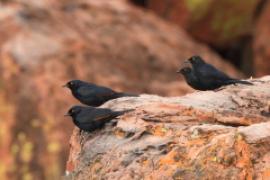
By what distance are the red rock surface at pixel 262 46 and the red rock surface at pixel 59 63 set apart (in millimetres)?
877

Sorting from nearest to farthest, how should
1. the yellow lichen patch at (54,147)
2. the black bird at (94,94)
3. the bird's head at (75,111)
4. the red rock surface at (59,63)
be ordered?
the bird's head at (75,111)
the black bird at (94,94)
the yellow lichen patch at (54,147)
the red rock surface at (59,63)

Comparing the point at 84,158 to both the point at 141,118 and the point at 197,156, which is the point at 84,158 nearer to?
the point at 141,118

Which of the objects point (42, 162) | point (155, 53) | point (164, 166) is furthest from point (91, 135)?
point (155, 53)

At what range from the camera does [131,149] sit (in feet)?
31.1

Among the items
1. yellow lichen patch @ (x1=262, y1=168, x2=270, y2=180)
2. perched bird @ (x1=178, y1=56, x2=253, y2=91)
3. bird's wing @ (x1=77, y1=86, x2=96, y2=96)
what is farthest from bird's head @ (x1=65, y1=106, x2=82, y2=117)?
yellow lichen patch @ (x1=262, y1=168, x2=270, y2=180)

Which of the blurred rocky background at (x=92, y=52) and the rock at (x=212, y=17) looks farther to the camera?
the rock at (x=212, y=17)

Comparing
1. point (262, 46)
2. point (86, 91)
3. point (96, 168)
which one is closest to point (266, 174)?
point (96, 168)

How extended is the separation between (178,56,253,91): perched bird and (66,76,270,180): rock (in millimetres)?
556

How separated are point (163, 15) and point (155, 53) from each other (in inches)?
120

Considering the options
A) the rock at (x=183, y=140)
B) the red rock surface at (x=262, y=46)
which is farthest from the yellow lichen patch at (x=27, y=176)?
the red rock surface at (x=262, y=46)

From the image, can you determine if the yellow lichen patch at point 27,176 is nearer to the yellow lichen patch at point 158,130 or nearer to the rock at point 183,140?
the rock at point 183,140

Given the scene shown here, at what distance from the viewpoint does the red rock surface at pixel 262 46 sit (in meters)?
22.4

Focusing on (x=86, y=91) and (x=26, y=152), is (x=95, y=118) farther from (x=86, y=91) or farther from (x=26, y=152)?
(x=26, y=152)

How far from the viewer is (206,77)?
12.3 m
